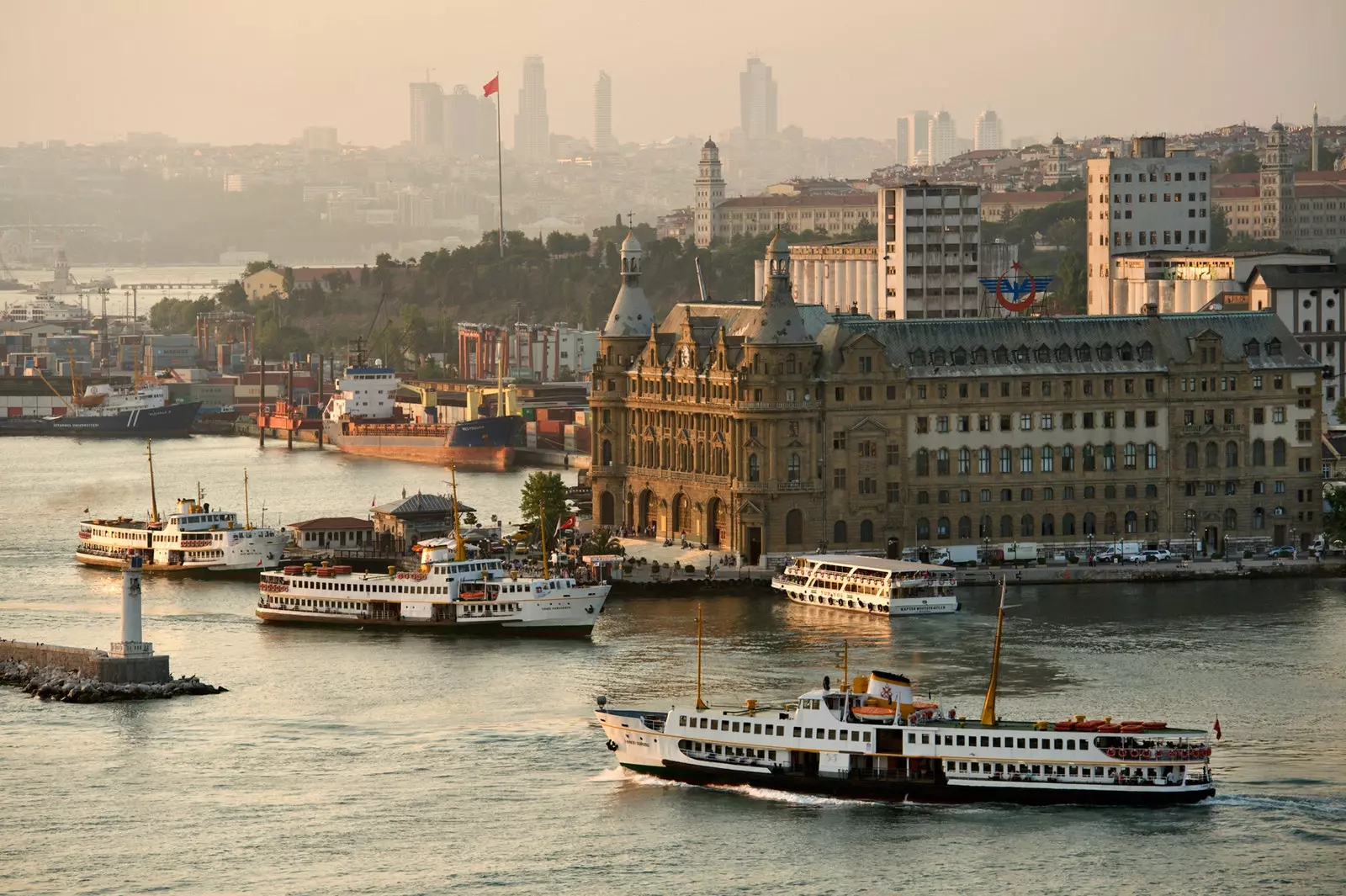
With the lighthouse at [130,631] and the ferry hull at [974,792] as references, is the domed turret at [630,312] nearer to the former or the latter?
the lighthouse at [130,631]

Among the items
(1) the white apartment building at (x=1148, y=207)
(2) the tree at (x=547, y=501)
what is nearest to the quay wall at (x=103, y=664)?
(2) the tree at (x=547, y=501)

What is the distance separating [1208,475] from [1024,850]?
123ft

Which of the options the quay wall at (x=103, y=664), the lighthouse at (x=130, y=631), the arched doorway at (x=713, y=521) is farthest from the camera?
the arched doorway at (x=713, y=521)

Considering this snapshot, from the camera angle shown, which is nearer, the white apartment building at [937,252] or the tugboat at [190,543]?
the tugboat at [190,543]

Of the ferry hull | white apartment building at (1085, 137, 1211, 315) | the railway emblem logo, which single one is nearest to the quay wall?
the ferry hull

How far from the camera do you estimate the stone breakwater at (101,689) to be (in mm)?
71562

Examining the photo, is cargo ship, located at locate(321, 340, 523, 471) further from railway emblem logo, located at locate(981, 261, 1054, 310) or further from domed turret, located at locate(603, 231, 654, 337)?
railway emblem logo, located at locate(981, 261, 1054, 310)

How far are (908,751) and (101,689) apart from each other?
20750 mm

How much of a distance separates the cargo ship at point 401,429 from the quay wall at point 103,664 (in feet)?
204

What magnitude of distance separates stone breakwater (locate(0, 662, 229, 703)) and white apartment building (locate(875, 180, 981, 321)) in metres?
77.1

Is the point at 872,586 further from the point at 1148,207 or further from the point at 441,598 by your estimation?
the point at 1148,207

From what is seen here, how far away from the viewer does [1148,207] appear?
14212 centimetres

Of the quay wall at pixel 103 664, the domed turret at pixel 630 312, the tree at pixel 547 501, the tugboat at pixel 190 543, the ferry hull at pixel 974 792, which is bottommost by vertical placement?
the ferry hull at pixel 974 792

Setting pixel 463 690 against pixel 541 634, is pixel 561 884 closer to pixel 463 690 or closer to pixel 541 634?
pixel 463 690
